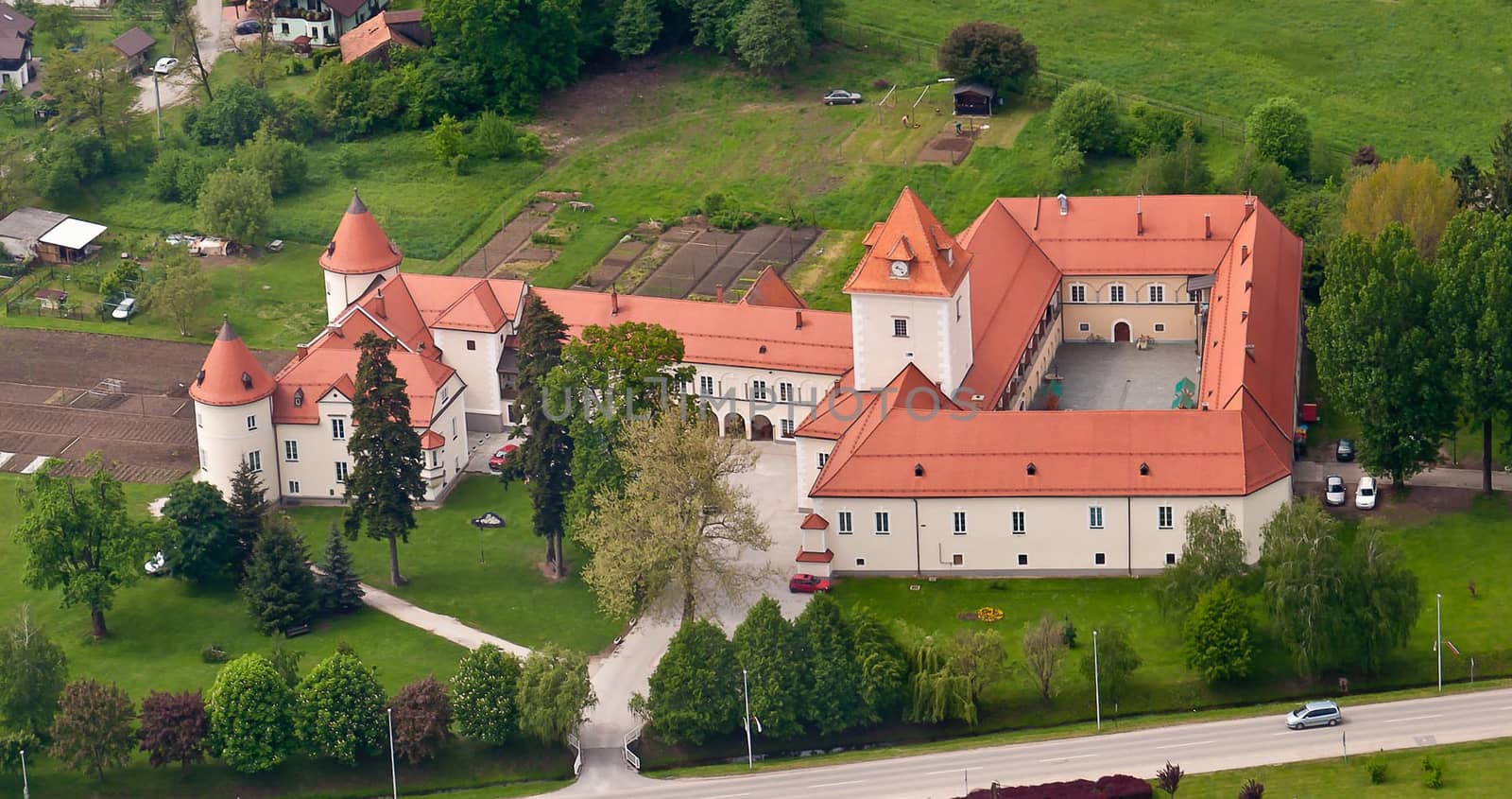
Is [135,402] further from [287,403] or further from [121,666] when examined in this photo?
[121,666]

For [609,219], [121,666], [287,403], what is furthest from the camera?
[609,219]

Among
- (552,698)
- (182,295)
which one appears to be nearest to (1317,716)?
(552,698)

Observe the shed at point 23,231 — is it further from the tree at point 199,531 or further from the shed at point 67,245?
the tree at point 199,531

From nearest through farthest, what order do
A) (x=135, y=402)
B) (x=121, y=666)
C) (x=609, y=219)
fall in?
(x=121, y=666) → (x=135, y=402) → (x=609, y=219)

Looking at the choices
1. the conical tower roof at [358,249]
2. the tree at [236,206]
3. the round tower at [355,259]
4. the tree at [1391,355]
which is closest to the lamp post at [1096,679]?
the tree at [1391,355]

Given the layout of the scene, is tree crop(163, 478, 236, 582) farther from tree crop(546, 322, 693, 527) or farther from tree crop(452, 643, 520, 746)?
tree crop(452, 643, 520, 746)

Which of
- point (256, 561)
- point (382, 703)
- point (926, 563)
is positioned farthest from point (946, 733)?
point (256, 561)

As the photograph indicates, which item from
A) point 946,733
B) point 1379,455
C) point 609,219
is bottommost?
point 946,733
